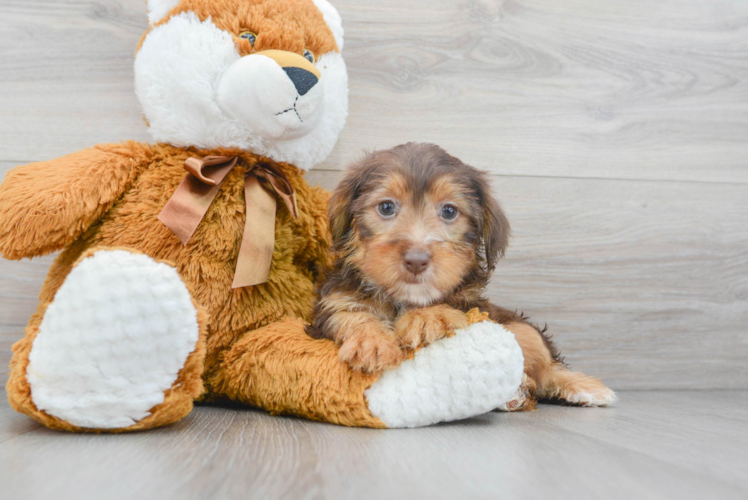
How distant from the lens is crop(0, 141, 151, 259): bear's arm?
1.50 m

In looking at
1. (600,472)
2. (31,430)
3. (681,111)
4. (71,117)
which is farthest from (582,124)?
(31,430)

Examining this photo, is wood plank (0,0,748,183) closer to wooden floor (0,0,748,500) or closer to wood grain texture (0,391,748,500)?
wooden floor (0,0,748,500)

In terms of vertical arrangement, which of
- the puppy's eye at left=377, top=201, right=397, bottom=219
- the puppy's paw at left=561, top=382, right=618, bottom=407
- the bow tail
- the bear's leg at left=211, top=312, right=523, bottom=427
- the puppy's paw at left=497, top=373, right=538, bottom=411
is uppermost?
the puppy's eye at left=377, top=201, right=397, bottom=219

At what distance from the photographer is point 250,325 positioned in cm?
173

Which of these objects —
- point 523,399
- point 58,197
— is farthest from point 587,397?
point 58,197

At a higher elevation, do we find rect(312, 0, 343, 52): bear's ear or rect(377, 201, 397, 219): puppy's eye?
rect(312, 0, 343, 52): bear's ear

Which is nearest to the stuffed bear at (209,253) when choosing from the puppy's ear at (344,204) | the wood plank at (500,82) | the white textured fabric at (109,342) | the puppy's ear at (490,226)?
the white textured fabric at (109,342)

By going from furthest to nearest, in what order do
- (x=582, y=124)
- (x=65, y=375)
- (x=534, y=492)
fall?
1. (x=582, y=124)
2. (x=65, y=375)
3. (x=534, y=492)

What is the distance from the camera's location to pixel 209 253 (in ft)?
5.54

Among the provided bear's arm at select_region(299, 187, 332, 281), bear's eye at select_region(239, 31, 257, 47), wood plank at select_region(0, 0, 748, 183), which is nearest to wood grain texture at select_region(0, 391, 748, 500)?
bear's arm at select_region(299, 187, 332, 281)

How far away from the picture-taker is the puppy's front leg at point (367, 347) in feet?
4.70

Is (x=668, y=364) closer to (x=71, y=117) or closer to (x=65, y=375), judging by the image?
(x=65, y=375)

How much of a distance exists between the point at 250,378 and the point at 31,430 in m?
0.56

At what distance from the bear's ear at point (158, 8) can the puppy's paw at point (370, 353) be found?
1211mm
